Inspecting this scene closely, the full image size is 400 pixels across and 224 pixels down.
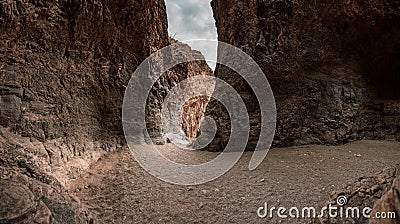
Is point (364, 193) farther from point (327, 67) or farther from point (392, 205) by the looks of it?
point (327, 67)

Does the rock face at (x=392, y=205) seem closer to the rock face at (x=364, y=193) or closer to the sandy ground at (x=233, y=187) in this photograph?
the rock face at (x=364, y=193)

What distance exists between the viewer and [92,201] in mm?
3562

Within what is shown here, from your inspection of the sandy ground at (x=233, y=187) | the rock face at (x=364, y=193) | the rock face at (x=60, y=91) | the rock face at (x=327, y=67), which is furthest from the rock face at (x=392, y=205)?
the rock face at (x=327, y=67)

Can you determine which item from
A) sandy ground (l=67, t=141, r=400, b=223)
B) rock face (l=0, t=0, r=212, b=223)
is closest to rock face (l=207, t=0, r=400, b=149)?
sandy ground (l=67, t=141, r=400, b=223)

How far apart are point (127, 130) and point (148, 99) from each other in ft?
3.36

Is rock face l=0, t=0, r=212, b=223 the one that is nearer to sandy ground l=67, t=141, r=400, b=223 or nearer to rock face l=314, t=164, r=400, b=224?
sandy ground l=67, t=141, r=400, b=223

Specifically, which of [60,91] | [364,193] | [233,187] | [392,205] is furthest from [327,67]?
[392,205]

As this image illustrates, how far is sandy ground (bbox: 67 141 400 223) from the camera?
321cm

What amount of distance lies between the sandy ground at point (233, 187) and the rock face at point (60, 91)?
1.58 feet

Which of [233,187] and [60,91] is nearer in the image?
[233,187]

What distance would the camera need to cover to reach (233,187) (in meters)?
3.81

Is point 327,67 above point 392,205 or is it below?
above

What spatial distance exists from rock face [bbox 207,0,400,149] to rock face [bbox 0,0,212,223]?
2.21 metres

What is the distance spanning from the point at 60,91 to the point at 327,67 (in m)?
4.62
